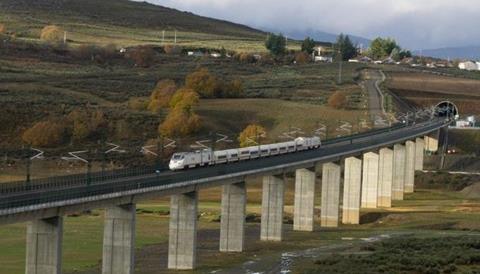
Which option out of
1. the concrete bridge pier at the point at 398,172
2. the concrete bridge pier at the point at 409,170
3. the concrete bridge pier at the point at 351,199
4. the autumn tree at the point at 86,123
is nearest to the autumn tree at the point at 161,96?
the autumn tree at the point at 86,123

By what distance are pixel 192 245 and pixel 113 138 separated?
73343 millimetres

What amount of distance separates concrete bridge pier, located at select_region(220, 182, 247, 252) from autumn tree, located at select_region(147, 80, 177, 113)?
256ft

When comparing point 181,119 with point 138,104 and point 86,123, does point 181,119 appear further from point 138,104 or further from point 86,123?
point 138,104

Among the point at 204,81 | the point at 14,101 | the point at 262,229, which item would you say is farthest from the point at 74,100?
the point at 262,229

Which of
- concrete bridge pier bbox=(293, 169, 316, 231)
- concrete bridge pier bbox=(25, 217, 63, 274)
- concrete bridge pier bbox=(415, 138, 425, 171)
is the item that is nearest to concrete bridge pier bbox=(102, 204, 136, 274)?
concrete bridge pier bbox=(25, 217, 63, 274)

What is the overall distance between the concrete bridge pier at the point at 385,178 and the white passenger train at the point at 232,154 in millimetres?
18209

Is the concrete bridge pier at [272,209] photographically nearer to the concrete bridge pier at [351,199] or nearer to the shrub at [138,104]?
the concrete bridge pier at [351,199]

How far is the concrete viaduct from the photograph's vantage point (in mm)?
54250

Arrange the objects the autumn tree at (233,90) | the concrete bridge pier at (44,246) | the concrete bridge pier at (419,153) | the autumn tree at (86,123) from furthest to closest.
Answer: the autumn tree at (233,90) → the concrete bridge pier at (419,153) → the autumn tree at (86,123) → the concrete bridge pier at (44,246)

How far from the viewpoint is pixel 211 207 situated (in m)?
111

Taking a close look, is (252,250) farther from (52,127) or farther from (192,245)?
(52,127)

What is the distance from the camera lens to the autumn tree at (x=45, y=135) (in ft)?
438

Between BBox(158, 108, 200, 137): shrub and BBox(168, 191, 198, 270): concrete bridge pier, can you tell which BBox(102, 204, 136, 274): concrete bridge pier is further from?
BBox(158, 108, 200, 137): shrub

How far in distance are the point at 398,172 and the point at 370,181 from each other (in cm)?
1132
